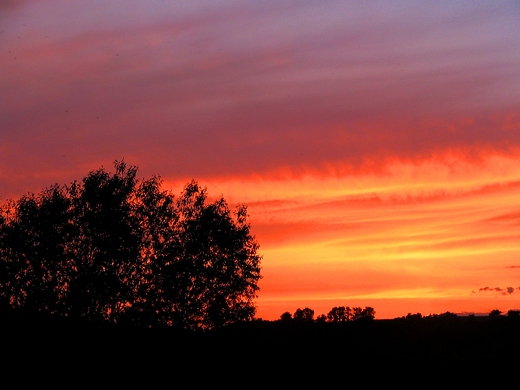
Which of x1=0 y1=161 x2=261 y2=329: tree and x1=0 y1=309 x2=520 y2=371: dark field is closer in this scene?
x1=0 y1=309 x2=520 y2=371: dark field

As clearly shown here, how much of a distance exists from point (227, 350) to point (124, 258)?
23.7 meters

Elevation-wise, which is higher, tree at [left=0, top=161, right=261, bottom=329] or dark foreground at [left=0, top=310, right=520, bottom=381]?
tree at [left=0, top=161, right=261, bottom=329]

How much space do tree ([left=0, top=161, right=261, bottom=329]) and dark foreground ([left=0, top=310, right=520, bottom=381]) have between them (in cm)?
693

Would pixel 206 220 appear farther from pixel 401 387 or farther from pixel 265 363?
pixel 401 387

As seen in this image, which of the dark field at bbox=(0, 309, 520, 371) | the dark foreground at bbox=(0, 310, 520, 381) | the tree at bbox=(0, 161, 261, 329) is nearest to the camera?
the dark foreground at bbox=(0, 310, 520, 381)

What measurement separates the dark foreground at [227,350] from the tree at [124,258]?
6925 mm

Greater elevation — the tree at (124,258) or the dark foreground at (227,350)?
the tree at (124,258)

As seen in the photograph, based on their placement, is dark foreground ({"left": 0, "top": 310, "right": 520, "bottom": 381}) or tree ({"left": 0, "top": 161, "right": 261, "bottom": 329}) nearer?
dark foreground ({"left": 0, "top": 310, "right": 520, "bottom": 381})

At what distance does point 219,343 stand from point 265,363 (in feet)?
16.4

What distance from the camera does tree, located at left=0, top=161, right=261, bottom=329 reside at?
72.3 m

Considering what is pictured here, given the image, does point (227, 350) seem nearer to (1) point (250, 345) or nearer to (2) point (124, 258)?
(1) point (250, 345)

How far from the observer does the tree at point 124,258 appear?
72.3 meters

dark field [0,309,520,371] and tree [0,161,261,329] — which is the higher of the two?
tree [0,161,261,329]

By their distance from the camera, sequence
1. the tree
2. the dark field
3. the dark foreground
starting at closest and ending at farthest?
the dark foreground → the dark field → the tree
